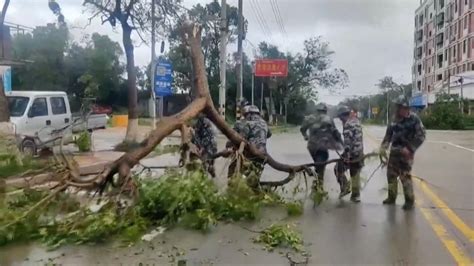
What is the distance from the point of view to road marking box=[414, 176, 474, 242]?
7361 mm

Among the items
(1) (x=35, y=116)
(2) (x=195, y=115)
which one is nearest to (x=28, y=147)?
(1) (x=35, y=116)

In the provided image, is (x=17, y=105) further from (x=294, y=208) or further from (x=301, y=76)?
(x=301, y=76)

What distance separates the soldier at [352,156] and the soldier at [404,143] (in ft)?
1.79

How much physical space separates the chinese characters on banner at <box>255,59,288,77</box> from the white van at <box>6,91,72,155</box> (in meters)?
30.1

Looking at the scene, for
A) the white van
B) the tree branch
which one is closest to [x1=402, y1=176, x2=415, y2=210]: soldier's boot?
the white van

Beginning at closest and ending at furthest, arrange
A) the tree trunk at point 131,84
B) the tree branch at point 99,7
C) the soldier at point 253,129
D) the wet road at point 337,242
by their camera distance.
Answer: the wet road at point 337,242 < the soldier at point 253,129 < the tree trunk at point 131,84 < the tree branch at point 99,7

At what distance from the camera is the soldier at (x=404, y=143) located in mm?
9102

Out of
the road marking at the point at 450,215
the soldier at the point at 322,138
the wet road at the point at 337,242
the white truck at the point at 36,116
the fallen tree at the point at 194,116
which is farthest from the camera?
the white truck at the point at 36,116

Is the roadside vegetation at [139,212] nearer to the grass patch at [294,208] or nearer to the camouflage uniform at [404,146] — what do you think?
the grass patch at [294,208]

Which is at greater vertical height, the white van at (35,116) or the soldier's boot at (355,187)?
the white van at (35,116)

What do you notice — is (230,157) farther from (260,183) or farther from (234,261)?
(234,261)

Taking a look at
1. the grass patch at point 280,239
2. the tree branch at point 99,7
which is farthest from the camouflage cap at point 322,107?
the tree branch at point 99,7

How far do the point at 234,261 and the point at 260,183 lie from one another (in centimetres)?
353

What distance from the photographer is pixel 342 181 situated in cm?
997
